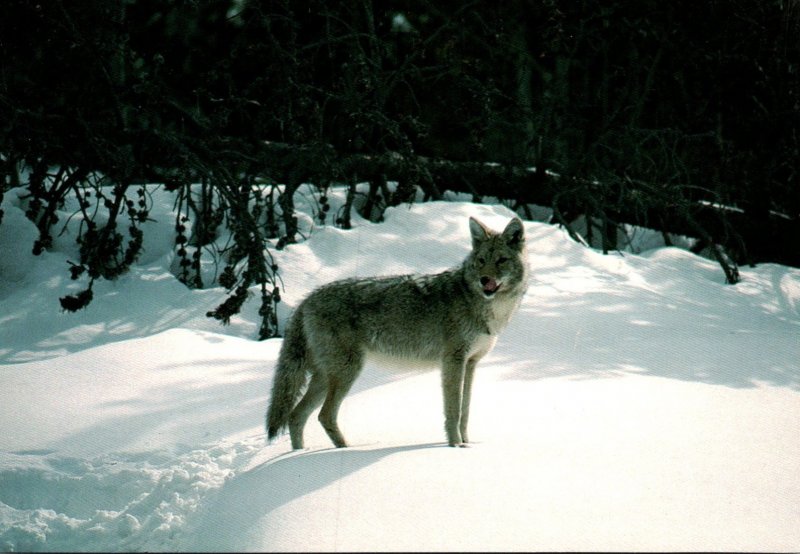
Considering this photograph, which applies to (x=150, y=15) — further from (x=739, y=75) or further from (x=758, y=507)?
(x=758, y=507)

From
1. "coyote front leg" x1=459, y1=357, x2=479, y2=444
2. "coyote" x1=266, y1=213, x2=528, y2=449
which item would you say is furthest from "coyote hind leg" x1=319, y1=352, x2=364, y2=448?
"coyote front leg" x1=459, y1=357, x2=479, y2=444

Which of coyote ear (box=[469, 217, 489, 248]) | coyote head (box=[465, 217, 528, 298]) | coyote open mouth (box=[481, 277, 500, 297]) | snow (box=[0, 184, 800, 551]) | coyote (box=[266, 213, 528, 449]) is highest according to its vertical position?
coyote ear (box=[469, 217, 489, 248])

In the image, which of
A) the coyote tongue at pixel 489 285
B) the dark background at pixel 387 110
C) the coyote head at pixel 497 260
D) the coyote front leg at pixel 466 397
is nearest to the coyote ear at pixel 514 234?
the coyote head at pixel 497 260

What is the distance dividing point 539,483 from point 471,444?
952 mm

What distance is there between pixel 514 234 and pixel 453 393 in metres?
1.06

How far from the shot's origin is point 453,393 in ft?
16.3

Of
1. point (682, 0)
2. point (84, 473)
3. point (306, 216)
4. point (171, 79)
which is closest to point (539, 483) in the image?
point (84, 473)

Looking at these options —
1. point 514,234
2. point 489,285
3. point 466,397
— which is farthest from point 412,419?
point 514,234

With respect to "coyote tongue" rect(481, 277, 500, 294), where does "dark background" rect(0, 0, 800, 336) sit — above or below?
above

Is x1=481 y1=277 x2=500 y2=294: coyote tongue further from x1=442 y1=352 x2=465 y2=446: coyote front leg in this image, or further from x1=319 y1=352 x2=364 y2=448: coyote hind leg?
x1=319 y1=352 x2=364 y2=448: coyote hind leg

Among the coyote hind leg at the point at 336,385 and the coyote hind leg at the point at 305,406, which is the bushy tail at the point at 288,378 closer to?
the coyote hind leg at the point at 305,406

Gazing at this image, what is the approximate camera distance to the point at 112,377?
6305 mm

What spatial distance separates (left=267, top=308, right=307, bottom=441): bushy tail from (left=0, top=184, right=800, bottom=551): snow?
207mm

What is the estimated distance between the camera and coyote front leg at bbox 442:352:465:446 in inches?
192
